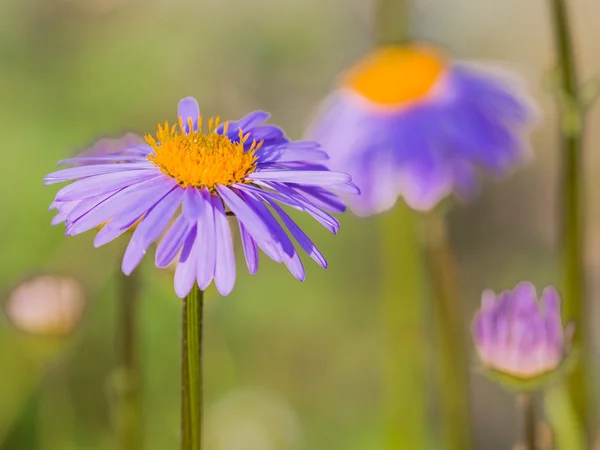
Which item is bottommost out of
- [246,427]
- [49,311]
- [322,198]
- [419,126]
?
[246,427]

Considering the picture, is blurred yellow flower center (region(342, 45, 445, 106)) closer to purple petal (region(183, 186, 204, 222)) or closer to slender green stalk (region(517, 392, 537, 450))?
slender green stalk (region(517, 392, 537, 450))

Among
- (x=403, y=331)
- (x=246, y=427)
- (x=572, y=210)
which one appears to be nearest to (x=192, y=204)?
(x=572, y=210)

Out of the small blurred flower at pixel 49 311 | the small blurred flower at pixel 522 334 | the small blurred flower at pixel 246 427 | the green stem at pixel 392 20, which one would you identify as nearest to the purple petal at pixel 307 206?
the small blurred flower at pixel 522 334

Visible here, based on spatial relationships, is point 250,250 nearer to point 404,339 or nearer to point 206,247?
point 206,247

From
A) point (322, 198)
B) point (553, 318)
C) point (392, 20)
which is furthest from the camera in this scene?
point (392, 20)

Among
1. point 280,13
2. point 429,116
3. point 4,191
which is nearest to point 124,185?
point 429,116

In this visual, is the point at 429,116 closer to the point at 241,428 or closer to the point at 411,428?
the point at 411,428

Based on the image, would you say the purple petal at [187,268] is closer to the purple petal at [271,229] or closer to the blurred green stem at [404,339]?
the purple petal at [271,229]
